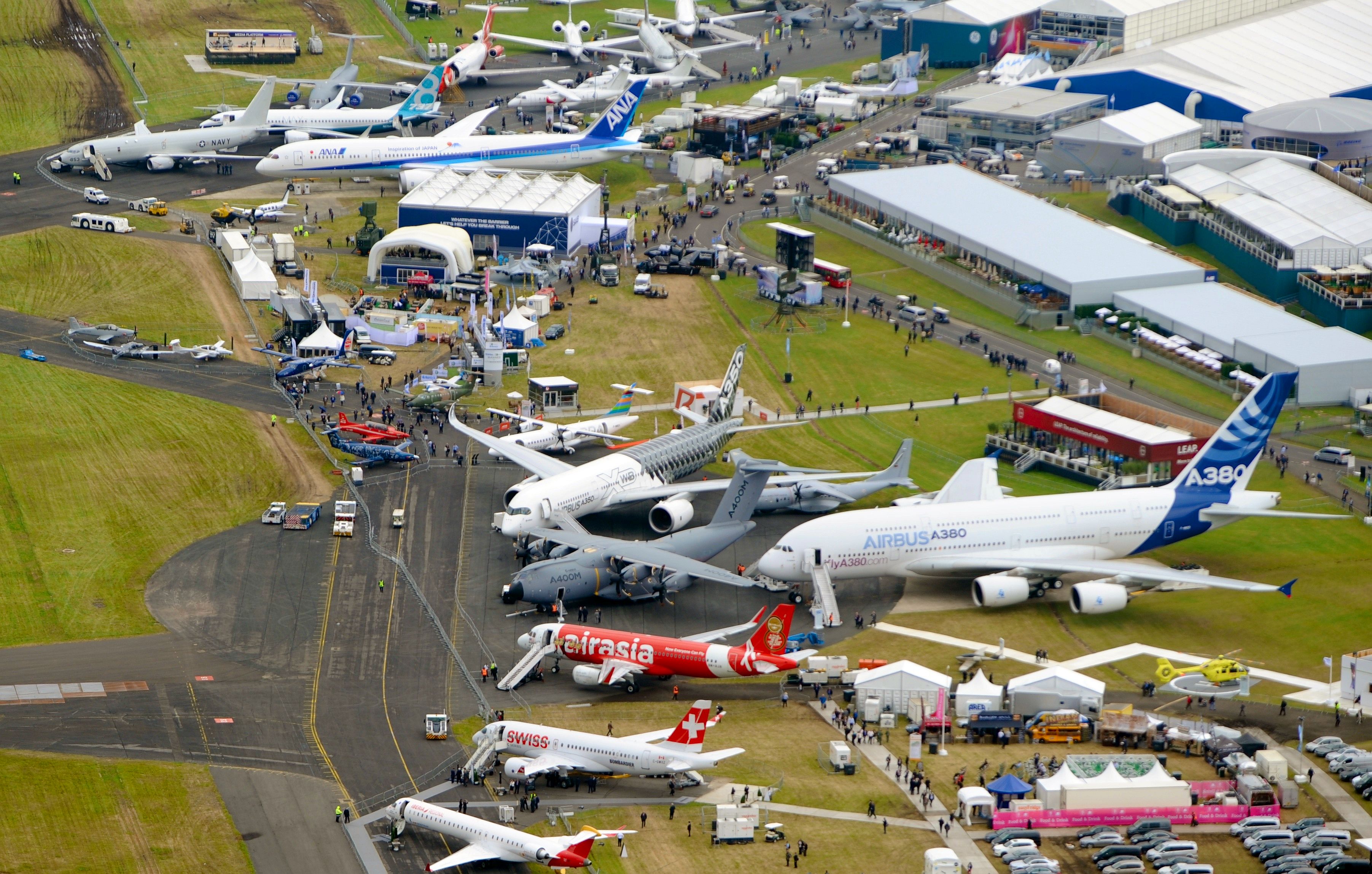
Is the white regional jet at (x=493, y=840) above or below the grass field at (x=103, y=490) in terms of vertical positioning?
above

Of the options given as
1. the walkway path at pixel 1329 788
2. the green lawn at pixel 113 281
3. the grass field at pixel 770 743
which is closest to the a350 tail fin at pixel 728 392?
the grass field at pixel 770 743

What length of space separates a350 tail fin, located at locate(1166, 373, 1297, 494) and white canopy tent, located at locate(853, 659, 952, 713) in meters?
Result: 26.2

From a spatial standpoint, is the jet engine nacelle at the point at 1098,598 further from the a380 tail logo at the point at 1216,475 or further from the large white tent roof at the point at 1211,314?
the large white tent roof at the point at 1211,314

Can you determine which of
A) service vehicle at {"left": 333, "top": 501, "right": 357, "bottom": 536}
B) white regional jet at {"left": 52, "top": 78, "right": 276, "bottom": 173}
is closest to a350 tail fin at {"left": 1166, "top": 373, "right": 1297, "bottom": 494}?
service vehicle at {"left": 333, "top": 501, "right": 357, "bottom": 536}

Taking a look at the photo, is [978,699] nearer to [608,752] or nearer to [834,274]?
[608,752]

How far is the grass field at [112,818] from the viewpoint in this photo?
76.9m

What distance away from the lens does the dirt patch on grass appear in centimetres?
11888

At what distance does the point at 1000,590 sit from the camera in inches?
4060

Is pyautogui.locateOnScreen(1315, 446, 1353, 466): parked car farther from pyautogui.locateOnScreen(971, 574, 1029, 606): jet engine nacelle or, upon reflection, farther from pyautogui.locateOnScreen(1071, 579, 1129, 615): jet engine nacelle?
pyautogui.locateOnScreen(971, 574, 1029, 606): jet engine nacelle

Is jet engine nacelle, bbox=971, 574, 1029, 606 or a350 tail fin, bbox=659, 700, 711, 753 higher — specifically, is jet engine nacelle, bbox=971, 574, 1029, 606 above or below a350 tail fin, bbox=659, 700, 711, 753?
below

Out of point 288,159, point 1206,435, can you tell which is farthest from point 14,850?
point 288,159

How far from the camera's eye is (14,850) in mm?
77500

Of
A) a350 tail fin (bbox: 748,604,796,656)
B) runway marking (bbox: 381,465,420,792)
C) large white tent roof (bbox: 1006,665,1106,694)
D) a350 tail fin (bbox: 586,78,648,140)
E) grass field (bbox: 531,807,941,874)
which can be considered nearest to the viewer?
grass field (bbox: 531,807,941,874)

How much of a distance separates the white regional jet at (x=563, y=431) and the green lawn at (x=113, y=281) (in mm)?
34570
